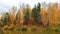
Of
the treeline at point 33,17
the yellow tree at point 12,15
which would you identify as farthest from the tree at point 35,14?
the yellow tree at point 12,15

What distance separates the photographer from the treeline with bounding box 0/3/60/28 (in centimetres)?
475

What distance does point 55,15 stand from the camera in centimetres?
535

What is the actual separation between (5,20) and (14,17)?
0.33 meters

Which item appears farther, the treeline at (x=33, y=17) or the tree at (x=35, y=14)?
the tree at (x=35, y=14)

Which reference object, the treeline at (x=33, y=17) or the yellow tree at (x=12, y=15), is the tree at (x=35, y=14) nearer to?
the treeline at (x=33, y=17)

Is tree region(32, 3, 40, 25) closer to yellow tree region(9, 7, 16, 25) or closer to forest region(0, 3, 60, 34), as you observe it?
forest region(0, 3, 60, 34)

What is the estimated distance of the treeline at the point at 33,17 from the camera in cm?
475

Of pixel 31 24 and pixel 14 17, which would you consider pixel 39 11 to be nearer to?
pixel 31 24

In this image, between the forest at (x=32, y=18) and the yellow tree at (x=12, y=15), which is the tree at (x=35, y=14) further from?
the yellow tree at (x=12, y=15)

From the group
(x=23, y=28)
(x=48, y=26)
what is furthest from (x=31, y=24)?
(x=48, y=26)

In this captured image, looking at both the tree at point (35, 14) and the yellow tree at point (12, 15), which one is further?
the tree at point (35, 14)

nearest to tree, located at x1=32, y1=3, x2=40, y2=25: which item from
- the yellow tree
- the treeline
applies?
the treeline

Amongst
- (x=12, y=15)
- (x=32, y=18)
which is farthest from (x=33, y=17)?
(x=12, y=15)

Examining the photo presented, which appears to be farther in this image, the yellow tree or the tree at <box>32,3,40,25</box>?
the tree at <box>32,3,40,25</box>
